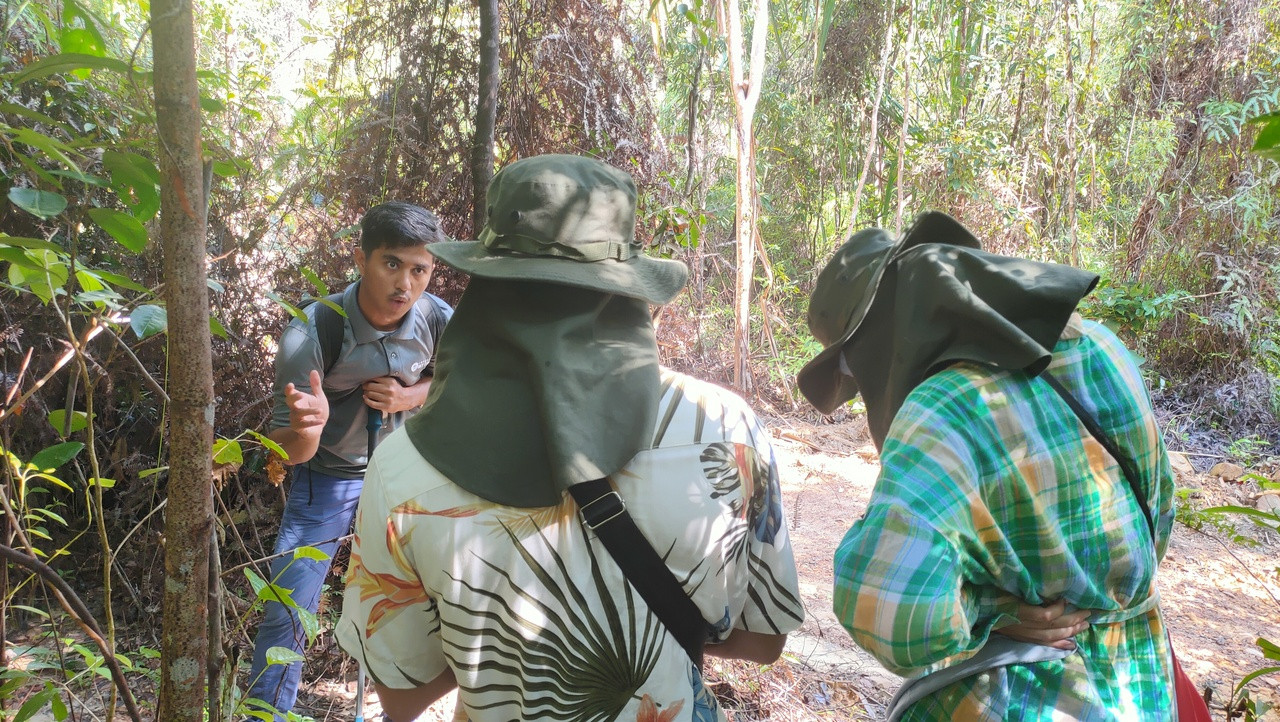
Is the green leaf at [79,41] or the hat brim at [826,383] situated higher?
the green leaf at [79,41]

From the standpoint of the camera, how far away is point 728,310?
8.31 meters

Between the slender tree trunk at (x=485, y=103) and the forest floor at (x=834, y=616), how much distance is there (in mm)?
2093

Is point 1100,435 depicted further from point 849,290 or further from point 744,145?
point 744,145

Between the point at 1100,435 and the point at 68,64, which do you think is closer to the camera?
the point at 68,64

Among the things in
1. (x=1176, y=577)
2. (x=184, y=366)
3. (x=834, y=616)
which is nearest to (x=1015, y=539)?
(x=184, y=366)

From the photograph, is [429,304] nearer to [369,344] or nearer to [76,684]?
[369,344]

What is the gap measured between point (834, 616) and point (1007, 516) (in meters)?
2.39

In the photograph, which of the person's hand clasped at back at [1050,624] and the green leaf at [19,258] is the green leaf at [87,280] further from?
the person's hand clasped at back at [1050,624]

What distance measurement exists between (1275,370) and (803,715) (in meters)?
7.26

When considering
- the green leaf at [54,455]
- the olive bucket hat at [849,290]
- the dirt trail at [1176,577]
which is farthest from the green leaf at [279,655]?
the dirt trail at [1176,577]

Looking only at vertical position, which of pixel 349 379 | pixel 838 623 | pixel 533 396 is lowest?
pixel 838 623

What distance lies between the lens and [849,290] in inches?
57.1

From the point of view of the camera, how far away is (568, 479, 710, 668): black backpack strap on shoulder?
104 cm

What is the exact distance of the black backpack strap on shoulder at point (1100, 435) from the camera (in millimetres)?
1174
